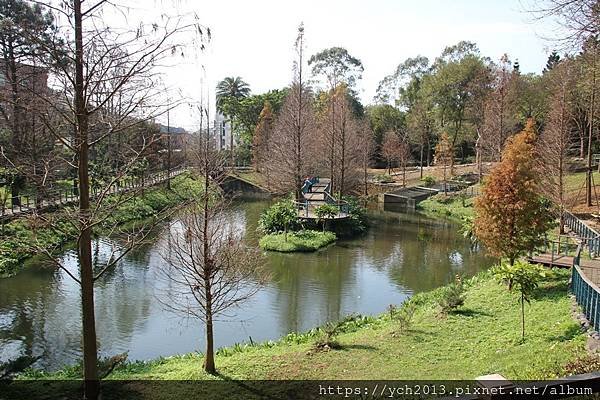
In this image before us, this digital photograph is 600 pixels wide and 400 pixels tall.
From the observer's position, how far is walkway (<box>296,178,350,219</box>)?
28139 millimetres

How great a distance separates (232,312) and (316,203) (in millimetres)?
17147

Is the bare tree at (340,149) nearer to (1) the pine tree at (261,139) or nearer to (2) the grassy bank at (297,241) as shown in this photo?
(2) the grassy bank at (297,241)

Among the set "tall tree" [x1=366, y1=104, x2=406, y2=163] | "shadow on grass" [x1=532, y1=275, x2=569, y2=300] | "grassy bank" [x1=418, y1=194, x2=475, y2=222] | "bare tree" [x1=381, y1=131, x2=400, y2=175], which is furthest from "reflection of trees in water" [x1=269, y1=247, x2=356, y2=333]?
"tall tree" [x1=366, y1=104, x2=406, y2=163]

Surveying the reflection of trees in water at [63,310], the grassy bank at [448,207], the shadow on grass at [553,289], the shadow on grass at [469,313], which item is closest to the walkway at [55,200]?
the reflection of trees in water at [63,310]

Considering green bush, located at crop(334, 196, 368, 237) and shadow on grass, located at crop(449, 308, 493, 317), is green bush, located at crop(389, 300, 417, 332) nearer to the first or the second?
shadow on grass, located at crop(449, 308, 493, 317)

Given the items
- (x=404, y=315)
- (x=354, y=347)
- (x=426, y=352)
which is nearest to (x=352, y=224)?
(x=404, y=315)

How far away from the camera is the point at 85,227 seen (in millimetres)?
6758

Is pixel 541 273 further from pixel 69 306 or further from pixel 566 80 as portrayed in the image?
pixel 566 80

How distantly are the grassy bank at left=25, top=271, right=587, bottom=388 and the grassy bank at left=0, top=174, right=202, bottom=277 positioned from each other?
3072 mm

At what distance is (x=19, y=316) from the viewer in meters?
14.3

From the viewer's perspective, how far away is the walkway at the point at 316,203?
28139mm

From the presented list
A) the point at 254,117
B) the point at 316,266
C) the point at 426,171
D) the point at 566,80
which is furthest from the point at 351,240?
the point at 254,117

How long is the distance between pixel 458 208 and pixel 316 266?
1947 cm

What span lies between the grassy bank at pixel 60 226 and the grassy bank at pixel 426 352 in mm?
3072
